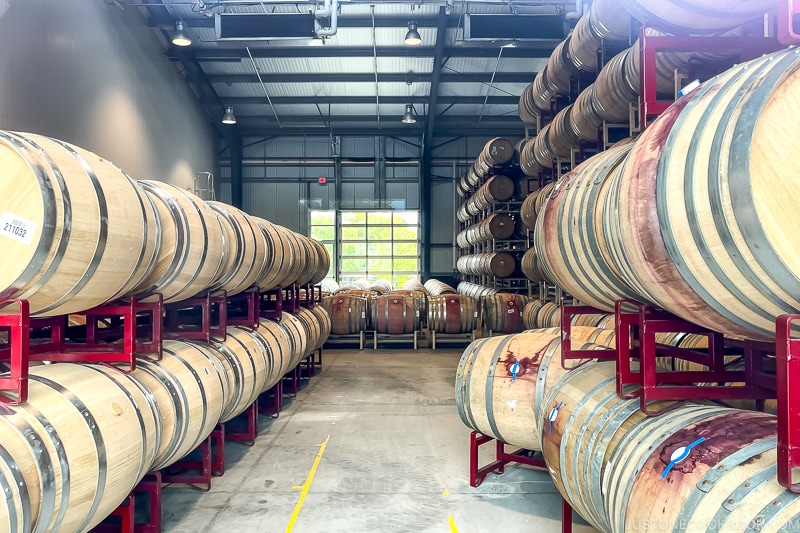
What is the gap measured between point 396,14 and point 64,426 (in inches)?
467

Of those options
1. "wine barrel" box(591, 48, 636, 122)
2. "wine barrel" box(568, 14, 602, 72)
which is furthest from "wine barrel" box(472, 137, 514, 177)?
"wine barrel" box(591, 48, 636, 122)

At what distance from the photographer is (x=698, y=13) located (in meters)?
2.35

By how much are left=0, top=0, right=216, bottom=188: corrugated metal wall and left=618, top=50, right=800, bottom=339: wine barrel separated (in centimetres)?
905

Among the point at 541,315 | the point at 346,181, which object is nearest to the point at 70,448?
the point at 541,315

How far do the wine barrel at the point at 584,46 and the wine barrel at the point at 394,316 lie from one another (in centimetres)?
510

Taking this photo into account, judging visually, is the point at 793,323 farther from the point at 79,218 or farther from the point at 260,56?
the point at 260,56

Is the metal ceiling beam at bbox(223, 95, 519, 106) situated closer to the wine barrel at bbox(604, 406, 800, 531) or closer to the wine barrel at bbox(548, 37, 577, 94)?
the wine barrel at bbox(548, 37, 577, 94)

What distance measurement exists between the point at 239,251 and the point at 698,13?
3454 millimetres

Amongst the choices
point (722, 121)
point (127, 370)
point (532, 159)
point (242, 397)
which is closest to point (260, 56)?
point (532, 159)

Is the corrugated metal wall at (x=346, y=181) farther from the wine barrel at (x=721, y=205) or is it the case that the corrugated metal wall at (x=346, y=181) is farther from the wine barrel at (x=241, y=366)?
the wine barrel at (x=721, y=205)

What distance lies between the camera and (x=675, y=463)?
1.78 meters

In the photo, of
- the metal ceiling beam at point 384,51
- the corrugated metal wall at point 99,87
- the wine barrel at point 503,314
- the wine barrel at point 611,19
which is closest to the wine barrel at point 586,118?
the wine barrel at point 611,19

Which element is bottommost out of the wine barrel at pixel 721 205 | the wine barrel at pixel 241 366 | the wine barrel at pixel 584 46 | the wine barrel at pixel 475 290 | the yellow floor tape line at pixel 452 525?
the yellow floor tape line at pixel 452 525

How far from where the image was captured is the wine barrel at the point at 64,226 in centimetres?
210
